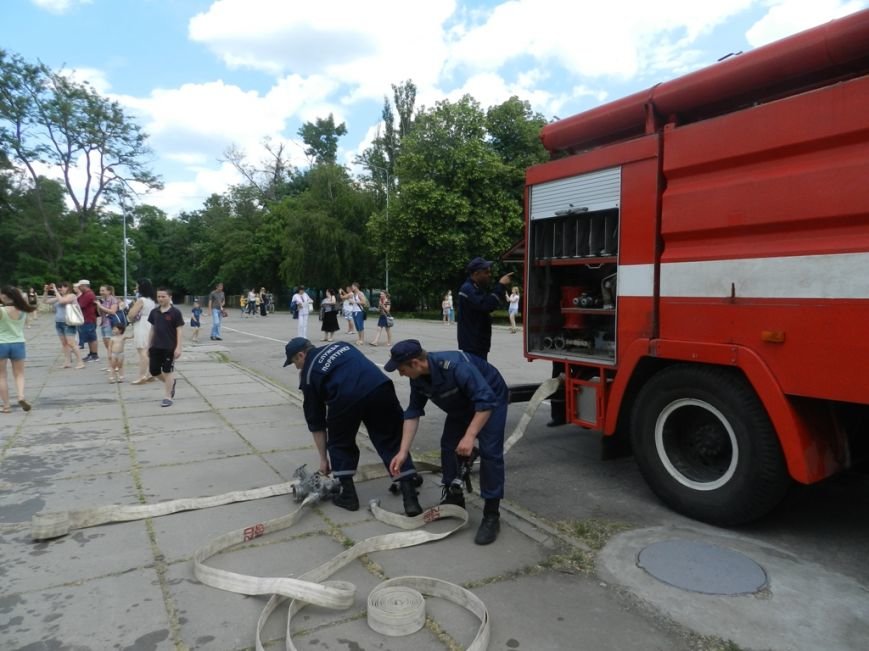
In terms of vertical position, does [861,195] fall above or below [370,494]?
above

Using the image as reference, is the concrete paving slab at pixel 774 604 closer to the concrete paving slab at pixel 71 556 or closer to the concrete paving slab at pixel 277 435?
the concrete paving slab at pixel 71 556

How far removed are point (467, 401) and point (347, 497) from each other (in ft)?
3.80

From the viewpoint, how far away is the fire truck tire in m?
3.45

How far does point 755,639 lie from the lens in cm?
259

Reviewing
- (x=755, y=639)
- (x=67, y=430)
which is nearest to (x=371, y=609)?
(x=755, y=639)

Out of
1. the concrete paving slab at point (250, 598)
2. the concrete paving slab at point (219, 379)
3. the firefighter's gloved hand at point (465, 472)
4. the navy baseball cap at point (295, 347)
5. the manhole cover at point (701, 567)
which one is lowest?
the concrete paving slab at point (250, 598)

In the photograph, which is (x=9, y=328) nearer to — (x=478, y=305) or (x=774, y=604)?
(x=478, y=305)

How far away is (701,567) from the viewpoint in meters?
3.22

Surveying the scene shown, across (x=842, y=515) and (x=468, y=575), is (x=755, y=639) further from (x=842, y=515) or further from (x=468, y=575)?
(x=842, y=515)

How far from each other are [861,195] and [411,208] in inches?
1200

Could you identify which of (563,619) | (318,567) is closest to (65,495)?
(318,567)

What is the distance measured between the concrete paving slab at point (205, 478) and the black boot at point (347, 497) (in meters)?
0.87

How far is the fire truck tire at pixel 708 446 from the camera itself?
3.45m

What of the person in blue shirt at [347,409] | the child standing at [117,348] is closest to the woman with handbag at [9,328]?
the child standing at [117,348]
